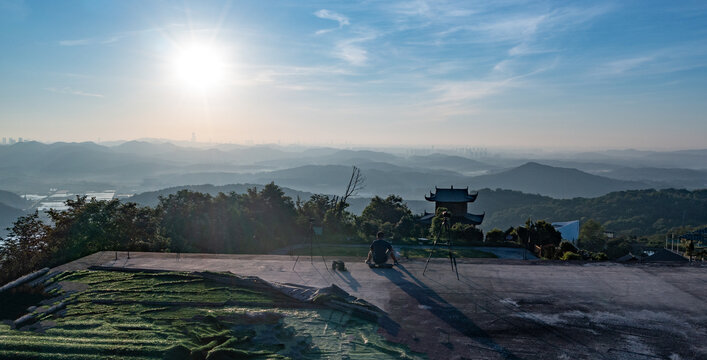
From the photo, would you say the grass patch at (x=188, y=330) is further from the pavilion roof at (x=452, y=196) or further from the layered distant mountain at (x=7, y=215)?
the layered distant mountain at (x=7, y=215)

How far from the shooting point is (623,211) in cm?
9900

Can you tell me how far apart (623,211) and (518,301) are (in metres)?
113

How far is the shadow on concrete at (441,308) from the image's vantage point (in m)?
5.54

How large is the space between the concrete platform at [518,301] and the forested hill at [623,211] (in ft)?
296

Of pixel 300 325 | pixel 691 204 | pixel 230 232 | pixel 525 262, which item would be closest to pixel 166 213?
pixel 230 232

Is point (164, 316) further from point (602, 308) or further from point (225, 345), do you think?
point (602, 308)

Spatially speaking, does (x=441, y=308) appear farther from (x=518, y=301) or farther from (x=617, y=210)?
(x=617, y=210)

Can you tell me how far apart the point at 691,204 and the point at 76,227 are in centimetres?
12770

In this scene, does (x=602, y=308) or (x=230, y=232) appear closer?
(x=602, y=308)

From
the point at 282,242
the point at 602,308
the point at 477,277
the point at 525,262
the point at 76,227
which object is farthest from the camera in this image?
the point at 282,242

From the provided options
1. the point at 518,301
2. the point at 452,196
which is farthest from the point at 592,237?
the point at 518,301

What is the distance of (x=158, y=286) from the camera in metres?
7.69

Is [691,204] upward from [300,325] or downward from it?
downward

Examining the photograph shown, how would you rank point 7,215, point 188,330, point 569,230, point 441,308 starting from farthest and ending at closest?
point 7,215
point 569,230
point 441,308
point 188,330
